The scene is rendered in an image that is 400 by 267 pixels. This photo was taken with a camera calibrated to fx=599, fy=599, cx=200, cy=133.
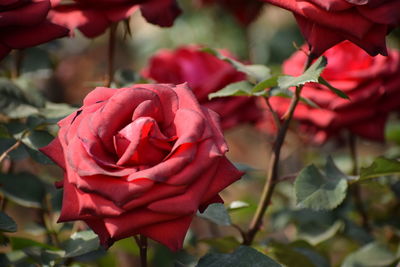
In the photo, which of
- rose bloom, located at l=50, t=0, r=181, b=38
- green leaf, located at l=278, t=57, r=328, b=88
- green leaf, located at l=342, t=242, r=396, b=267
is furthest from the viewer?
green leaf, located at l=342, t=242, r=396, b=267

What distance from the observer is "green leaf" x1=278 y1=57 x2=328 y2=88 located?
1.83ft

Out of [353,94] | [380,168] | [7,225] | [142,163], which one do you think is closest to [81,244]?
[7,225]

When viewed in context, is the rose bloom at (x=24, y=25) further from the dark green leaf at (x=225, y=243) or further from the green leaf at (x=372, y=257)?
the green leaf at (x=372, y=257)

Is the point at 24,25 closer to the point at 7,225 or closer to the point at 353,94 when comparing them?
the point at 7,225

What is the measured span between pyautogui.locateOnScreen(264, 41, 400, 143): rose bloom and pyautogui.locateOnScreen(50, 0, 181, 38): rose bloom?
9.9 inches

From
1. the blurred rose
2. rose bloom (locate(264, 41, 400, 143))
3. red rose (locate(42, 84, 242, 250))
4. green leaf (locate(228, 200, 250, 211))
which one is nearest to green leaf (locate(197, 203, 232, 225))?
green leaf (locate(228, 200, 250, 211))

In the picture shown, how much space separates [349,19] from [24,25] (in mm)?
313

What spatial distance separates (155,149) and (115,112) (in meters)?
0.05

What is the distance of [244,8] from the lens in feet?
4.16

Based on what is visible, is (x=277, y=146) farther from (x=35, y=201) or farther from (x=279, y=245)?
(x=35, y=201)

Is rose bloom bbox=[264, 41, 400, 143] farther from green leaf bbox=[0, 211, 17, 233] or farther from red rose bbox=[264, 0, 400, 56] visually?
green leaf bbox=[0, 211, 17, 233]

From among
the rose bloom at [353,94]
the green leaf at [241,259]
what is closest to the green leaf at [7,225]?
the green leaf at [241,259]

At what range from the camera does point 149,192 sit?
0.45m

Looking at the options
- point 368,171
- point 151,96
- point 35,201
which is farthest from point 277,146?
point 35,201
